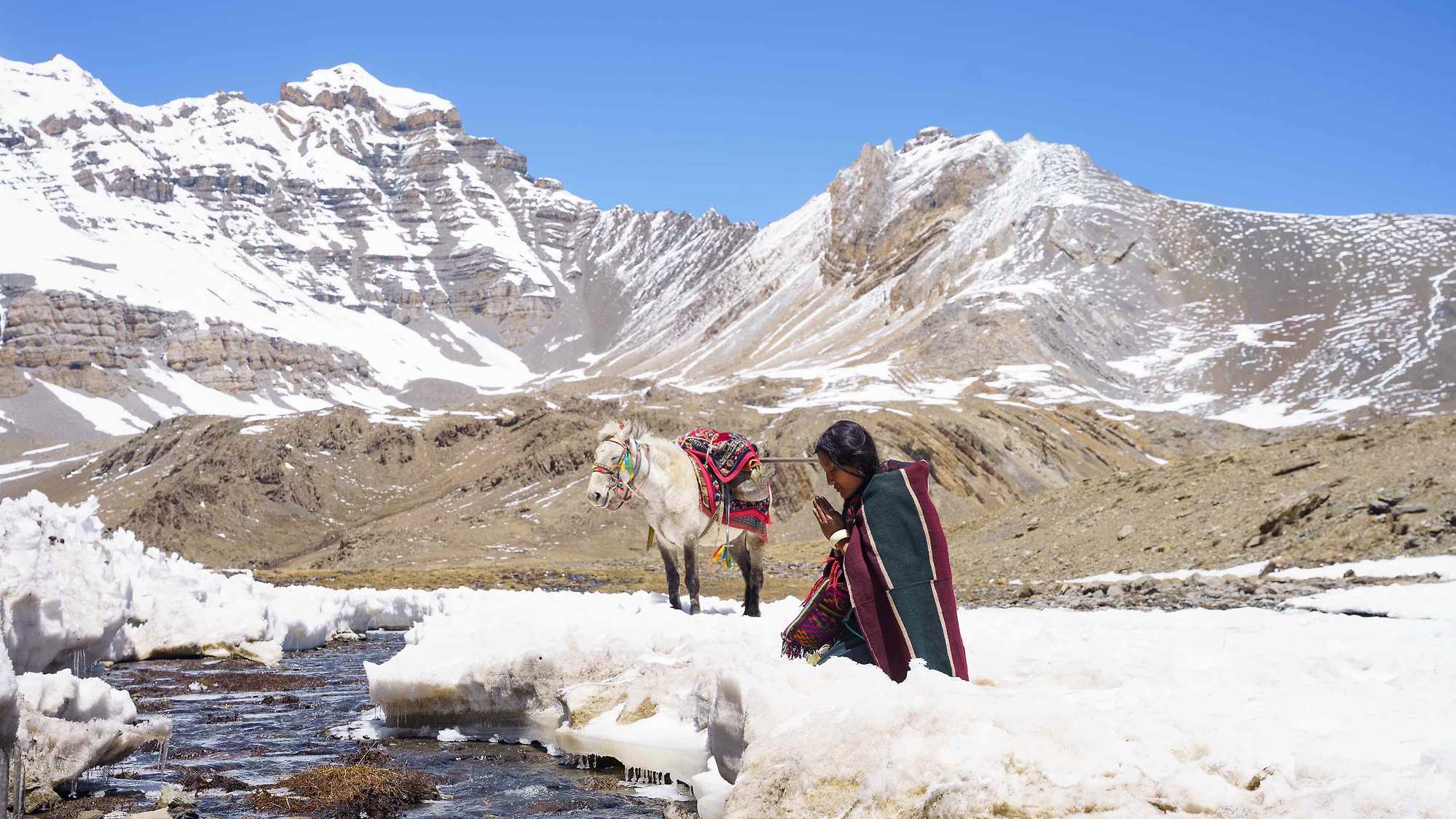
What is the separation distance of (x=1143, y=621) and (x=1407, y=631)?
2.42m

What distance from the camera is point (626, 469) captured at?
45.9 ft

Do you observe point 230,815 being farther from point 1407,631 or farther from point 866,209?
point 866,209

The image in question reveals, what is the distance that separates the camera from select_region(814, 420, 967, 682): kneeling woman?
6.49 meters

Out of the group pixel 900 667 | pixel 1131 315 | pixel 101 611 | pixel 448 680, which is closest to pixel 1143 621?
pixel 900 667

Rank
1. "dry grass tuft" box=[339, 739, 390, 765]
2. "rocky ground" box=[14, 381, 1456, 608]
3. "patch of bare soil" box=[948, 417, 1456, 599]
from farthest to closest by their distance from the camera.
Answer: "rocky ground" box=[14, 381, 1456, 608]
"patch of bare soil" box=[948, 417, 1456, 599]
"dry grass tuft" box=[339, 739, 390, 765]

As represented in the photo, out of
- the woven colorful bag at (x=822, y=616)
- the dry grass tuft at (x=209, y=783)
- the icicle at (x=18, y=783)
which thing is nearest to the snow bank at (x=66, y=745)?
the dry grass tuft at (x=209, y=783)

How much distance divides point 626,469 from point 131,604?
9.45 metres

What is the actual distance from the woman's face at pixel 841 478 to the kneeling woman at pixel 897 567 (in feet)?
0.05

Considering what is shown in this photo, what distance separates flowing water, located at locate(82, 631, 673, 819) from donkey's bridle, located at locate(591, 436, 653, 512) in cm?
385

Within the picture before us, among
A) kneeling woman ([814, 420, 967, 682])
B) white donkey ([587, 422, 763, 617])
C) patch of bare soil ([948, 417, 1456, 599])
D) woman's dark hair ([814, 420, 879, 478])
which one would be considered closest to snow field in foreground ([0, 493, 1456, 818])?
kneeling woman ([814, 420, 967, 682])

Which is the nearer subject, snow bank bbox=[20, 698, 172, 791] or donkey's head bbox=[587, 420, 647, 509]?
snow bank bbox=[20, 698, 172, 791]

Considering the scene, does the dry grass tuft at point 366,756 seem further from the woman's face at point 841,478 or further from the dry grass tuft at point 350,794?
the woman's face at point 841,478

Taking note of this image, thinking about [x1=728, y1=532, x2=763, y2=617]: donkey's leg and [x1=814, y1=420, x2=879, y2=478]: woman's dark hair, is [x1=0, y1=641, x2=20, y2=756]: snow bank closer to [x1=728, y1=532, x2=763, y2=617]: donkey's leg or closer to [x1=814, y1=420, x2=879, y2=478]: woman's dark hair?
[x1=814, y1=420, x2=879, y2=478]: woman's dark hair

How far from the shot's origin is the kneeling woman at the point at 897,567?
6.49m
